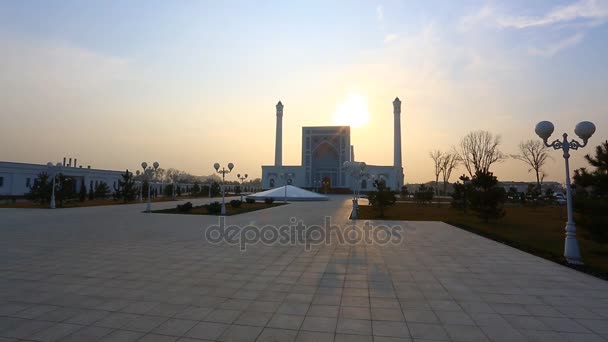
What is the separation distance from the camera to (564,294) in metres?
5.00

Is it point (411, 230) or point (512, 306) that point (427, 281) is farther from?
point (411, 230)

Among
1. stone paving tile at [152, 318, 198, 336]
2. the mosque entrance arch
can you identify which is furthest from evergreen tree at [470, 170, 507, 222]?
the mosque entrance arch

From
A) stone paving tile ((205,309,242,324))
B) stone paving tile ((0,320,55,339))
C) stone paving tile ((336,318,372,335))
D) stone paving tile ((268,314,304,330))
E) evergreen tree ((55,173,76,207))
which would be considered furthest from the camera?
evergreen tree ((55,173,76,207))

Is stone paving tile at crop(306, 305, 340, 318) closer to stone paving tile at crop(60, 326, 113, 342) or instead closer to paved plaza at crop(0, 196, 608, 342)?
paved plaza at crop(0, 196, 608, 342)

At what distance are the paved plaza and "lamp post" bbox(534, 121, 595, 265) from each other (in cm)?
72

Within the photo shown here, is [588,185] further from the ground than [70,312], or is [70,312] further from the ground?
[588,185]

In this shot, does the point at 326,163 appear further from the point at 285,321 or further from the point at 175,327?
the point at 175,327

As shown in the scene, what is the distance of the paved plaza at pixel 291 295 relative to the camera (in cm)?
362

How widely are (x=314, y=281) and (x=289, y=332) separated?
2.10 m

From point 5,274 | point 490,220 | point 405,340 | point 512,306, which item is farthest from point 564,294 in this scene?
point 490,220

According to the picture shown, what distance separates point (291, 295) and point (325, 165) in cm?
7010

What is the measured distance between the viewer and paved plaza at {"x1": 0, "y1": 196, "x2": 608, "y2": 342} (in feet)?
11.9

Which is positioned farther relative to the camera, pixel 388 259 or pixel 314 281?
pixel 388 259

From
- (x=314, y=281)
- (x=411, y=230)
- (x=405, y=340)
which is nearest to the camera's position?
(x=405, y=340)
